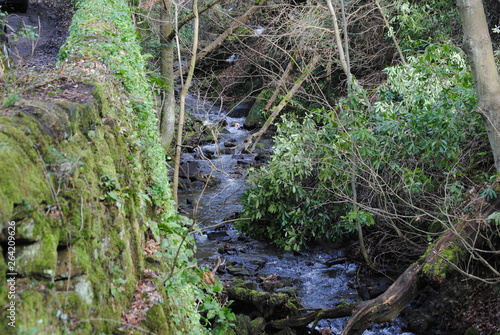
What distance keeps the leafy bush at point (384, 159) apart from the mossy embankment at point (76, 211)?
346 cm

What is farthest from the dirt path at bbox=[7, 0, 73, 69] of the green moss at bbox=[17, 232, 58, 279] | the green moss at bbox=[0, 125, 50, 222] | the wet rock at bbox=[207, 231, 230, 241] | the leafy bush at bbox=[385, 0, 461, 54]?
the green moss at bbox=[17, 232, 58, 279]

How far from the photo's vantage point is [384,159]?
7535 mm

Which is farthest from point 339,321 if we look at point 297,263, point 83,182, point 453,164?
point 83,182

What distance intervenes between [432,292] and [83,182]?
658 centimetres

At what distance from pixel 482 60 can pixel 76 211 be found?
509 centimetres

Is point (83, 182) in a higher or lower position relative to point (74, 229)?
higher

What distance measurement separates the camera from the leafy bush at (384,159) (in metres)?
6.85

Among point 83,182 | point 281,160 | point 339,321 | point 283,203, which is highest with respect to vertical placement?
point 83,182

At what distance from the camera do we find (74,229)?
104 inches

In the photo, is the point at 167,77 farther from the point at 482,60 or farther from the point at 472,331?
the point at 472,331

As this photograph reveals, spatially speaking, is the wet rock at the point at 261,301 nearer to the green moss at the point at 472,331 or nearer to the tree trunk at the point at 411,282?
the tree trunk at the point at 411,282

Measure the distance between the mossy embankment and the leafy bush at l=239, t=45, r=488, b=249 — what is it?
3464mm

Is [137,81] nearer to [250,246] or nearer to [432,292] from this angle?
[250,246]

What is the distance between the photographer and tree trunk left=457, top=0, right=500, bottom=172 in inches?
218
